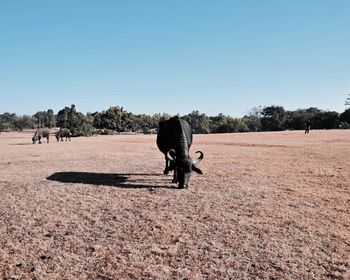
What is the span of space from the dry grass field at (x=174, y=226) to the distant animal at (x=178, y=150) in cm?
55

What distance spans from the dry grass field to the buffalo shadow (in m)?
0.04

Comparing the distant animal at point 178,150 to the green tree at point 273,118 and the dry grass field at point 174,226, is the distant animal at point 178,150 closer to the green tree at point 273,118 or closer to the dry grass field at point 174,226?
the dry grass field at point 174,226

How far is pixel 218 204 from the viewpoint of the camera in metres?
11.0

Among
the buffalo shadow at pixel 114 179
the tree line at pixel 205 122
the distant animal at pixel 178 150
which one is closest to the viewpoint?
the distant animal at pixel 178 150

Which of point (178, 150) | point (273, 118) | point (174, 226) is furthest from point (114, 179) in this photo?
point (273, 118)

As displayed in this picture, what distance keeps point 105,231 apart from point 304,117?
257 feet

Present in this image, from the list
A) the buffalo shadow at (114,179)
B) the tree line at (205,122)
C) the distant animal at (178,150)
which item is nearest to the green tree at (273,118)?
the tree line at (205,122)

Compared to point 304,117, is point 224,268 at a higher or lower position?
lower

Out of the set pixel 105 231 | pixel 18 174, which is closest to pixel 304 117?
pixel 18 174

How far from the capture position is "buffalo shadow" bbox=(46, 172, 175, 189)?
45.6 feet

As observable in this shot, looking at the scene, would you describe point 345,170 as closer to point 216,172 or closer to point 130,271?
point 216,172

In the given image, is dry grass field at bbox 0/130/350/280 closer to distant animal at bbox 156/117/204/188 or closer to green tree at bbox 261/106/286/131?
distant animal at bbox 156/117/204/188

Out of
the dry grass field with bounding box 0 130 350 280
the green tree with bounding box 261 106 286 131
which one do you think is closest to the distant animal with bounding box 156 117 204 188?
the dry grass field with bounding box 0 130 350 280

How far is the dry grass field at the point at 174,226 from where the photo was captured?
655 cm
